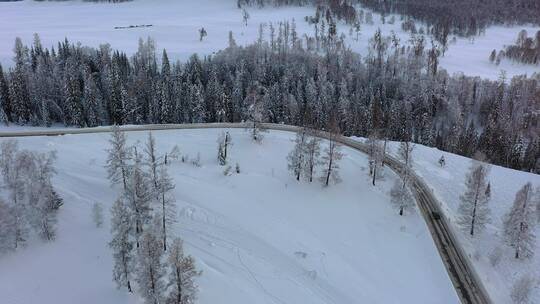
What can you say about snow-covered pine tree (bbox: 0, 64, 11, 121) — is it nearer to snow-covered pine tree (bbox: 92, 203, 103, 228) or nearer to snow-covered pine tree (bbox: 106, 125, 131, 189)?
snow-covered pine tree (bbox: 106, 125, 131, 189)

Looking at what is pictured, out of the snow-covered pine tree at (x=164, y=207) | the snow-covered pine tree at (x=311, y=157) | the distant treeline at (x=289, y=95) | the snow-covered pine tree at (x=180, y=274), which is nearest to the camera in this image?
the snow-covered pine tree at (x=180, y=274)

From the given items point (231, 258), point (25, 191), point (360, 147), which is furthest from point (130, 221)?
point (360, 147)

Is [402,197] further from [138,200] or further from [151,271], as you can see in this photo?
[151,271]

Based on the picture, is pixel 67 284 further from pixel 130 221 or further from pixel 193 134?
pixel 193 134

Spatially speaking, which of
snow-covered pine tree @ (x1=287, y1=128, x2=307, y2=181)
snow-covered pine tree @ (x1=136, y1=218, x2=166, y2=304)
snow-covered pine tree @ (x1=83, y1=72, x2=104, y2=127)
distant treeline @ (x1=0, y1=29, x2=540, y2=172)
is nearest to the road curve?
snow-covered pine tree @ (x1=287, y1=128, x2=307, y2=181)

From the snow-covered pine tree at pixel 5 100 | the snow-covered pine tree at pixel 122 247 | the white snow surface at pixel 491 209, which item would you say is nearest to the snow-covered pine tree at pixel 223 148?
the snow-covered pine tree at pixel 122 247

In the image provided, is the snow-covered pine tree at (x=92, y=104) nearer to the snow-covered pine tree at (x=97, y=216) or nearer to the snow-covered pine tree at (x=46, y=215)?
the snow-covered pine tree at (x=46, y=215)

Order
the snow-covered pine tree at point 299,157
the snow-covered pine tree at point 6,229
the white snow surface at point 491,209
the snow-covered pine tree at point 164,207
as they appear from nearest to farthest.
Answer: the white snow surface at point 491,209 < the snow-covered pine tree at point 164,207 < the snow-covered pine tree at point 6,229 < the snow-covered pine tree at point 299,157
